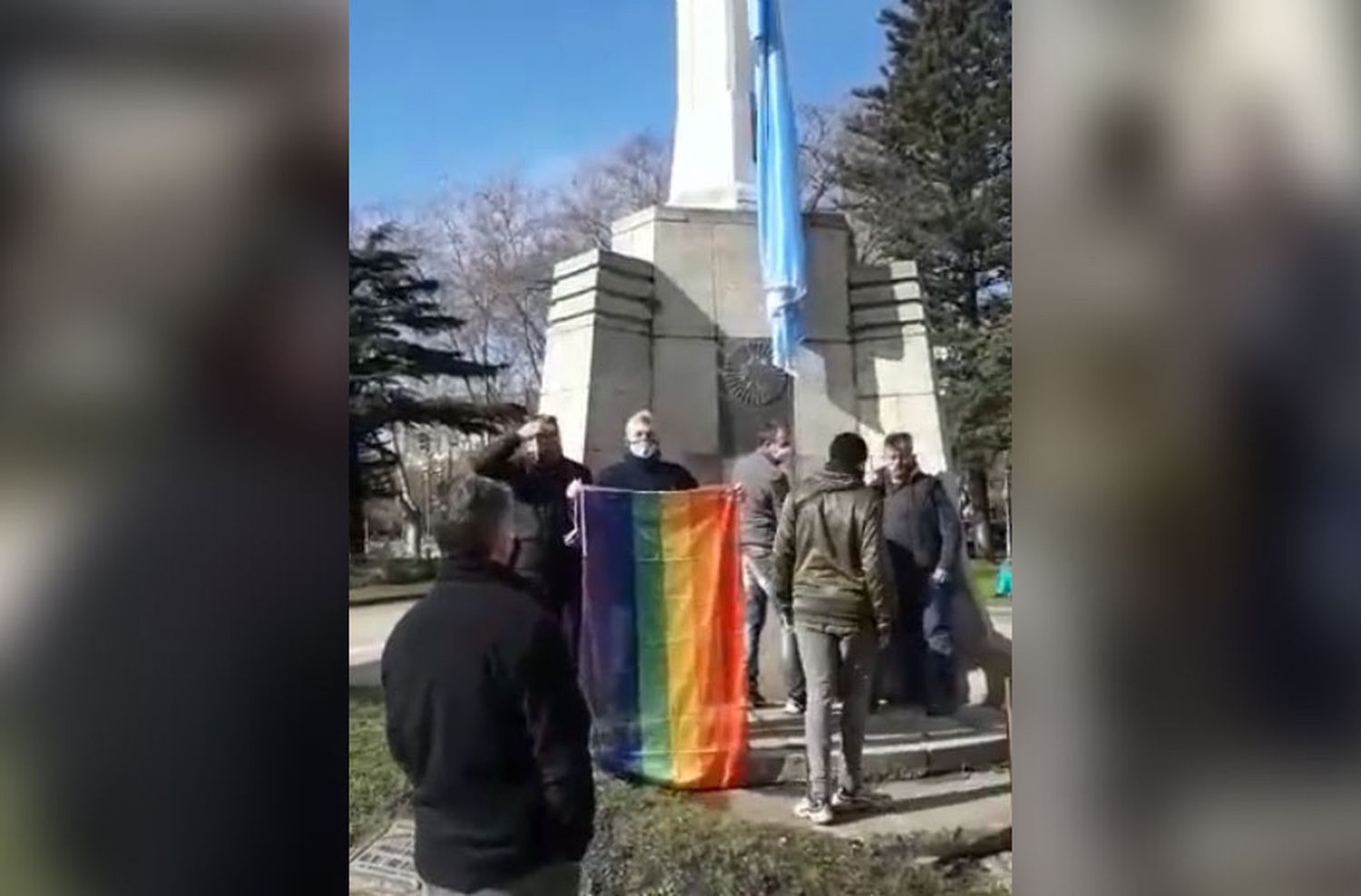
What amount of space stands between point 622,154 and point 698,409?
1.72 ft

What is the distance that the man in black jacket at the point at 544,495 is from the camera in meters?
2.53

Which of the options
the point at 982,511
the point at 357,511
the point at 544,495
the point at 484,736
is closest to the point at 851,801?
the point at 982,511

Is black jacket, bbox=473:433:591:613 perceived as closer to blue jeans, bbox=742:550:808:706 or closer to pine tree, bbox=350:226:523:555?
pine tree, bbox=350:226:523:555

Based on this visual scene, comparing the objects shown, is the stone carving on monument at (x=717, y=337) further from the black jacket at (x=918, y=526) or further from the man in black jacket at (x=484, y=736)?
the man in black jacket at (x=484, y=736)

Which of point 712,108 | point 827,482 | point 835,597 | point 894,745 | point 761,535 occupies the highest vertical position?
point 712,108

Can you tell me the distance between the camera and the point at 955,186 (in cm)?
257

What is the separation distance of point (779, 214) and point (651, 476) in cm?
58

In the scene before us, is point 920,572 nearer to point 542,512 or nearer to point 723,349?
point 723,349

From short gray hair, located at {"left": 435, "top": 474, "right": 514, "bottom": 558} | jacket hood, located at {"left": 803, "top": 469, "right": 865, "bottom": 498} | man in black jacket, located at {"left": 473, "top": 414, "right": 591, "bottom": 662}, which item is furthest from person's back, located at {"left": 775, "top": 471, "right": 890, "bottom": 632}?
short gray hair, located at {"left": 435, "top": 474, "right": 514, "bottom": 558}

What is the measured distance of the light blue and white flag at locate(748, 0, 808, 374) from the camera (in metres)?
2.57

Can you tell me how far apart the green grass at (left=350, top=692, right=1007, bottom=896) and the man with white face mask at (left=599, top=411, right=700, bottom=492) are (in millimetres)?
581

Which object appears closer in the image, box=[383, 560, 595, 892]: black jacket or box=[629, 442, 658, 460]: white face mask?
box=[383, 560, 595, 892]: black jacket
